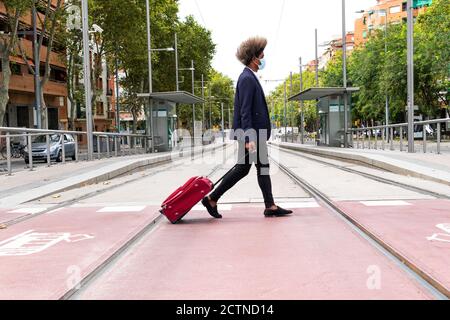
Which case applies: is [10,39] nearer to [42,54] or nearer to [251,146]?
[42,54]

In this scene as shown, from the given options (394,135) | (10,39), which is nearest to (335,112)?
(394,135)

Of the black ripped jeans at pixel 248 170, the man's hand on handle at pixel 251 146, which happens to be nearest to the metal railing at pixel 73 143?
the black ripped jeans at pixel 248 170

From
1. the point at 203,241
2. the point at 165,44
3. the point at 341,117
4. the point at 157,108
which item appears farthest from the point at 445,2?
the point at 203,241

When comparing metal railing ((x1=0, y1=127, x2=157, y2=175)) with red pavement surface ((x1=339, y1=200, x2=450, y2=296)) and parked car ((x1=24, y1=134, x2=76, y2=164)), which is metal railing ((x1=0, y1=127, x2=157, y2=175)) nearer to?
parked car ((x1=24, y1=134, x2=76, y2=164))

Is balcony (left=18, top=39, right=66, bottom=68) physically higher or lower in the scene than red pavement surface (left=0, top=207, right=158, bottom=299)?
higher

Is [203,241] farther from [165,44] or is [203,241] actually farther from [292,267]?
[165,44]

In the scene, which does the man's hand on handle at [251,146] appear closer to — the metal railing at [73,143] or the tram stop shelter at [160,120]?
the metal railing at [73,143]

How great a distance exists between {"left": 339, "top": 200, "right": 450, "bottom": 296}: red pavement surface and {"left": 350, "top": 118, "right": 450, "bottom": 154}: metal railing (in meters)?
11.0

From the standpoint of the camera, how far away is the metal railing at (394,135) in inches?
741

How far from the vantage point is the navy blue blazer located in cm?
704

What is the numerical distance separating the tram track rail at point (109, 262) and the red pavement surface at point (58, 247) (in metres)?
0.04

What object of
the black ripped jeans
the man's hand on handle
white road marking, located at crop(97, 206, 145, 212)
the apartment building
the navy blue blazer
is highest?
the apartment building

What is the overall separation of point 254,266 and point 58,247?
212cm

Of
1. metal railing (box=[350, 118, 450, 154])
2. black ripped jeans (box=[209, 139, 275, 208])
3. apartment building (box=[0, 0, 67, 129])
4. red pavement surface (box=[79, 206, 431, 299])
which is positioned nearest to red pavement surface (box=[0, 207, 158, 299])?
red pavement surface (box=[79, 206, 431, 299])
